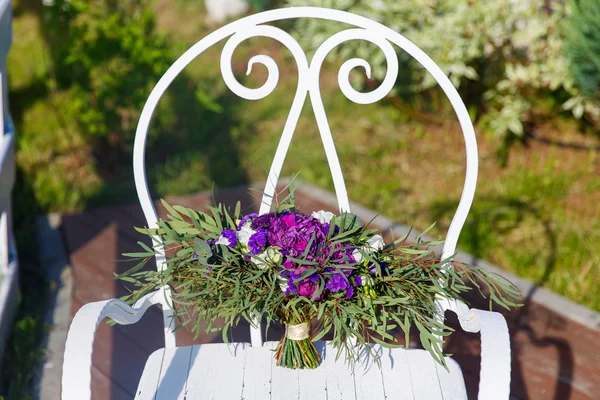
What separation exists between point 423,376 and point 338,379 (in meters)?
0.18

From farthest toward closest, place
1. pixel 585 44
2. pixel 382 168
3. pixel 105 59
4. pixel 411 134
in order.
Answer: pixel 411 134
pixel 382 168
pixel 105 59
pixel 585 44

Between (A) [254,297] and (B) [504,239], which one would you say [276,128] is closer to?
(B) [504,239]

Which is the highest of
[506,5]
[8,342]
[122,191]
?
[506,5]

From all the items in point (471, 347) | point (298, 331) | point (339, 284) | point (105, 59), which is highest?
point (105, 59)

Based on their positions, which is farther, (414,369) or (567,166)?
(567,166)

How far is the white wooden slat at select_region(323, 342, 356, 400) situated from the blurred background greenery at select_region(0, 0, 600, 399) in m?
1.49

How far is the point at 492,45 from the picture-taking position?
3.69 metres

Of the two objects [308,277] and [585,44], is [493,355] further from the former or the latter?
[585,44]

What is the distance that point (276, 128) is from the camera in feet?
14.4

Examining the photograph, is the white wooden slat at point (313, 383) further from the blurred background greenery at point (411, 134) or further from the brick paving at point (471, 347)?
the blurred background greenery at point (411, 134)

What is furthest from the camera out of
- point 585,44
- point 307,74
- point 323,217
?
point 585,44

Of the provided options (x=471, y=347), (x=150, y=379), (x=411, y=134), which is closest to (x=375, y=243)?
(x=150, y=379)

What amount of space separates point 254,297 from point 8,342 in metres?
1.41

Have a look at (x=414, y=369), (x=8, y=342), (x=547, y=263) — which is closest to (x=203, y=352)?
(x=414, y=369)
